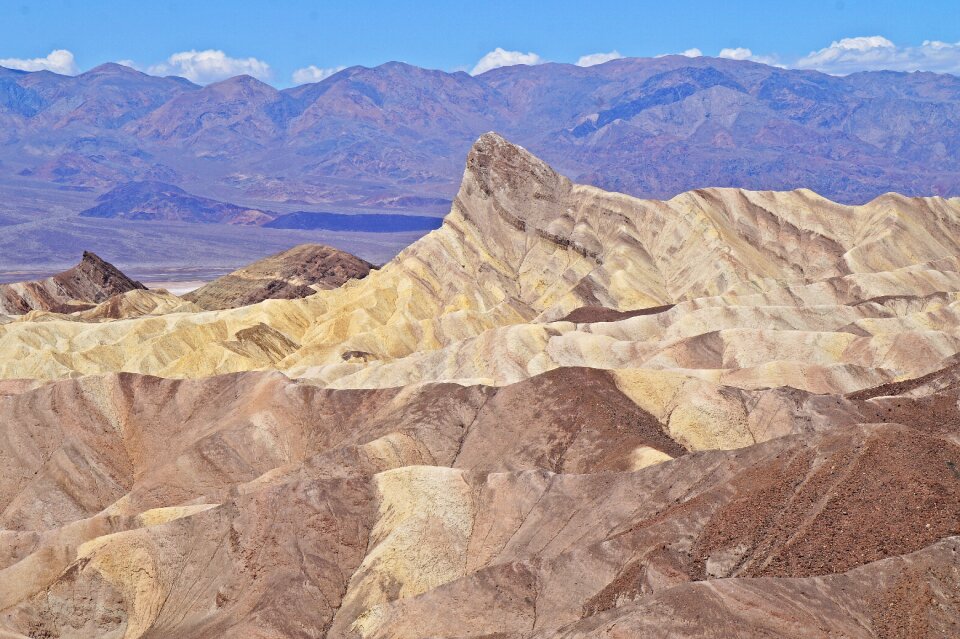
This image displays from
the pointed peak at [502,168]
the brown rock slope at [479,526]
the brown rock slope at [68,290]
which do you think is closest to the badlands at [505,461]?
Result: the brown rock slope at [479,526]

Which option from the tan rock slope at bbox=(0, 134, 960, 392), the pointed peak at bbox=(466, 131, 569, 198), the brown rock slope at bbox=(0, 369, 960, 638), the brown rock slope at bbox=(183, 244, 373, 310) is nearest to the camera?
the brown rock slope at bbox=(0, 369, 960, 638)

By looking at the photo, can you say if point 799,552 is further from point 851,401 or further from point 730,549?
point 851,401

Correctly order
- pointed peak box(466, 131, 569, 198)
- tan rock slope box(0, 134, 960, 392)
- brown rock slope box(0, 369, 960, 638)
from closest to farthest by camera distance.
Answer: brown rock slope box(0, 369, 960, 638) → tan rock slope box(0, 134, 960, 392) → pointed peak box(466, 131, 569, 198)

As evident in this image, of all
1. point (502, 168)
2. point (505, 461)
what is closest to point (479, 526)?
point (505, 461)

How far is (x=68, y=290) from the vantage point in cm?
15388

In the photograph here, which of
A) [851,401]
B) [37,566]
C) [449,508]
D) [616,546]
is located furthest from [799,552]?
[37,566]

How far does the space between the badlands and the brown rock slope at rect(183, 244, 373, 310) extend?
116ft

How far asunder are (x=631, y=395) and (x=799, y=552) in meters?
27.8

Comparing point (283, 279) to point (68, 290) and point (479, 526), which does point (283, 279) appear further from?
point (479, 526)

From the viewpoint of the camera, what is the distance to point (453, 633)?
4281 centimetres

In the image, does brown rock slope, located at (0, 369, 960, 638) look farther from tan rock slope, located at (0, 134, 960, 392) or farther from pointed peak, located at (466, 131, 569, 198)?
pointed peak, located at (466, 131, 569, 198)

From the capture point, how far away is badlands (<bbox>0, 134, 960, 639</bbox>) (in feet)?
136

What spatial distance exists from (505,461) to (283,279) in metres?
105

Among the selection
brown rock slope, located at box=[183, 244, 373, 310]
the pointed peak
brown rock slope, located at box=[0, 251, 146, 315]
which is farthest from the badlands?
brown rock slope, located at box=[183, 244, 373, 310]
